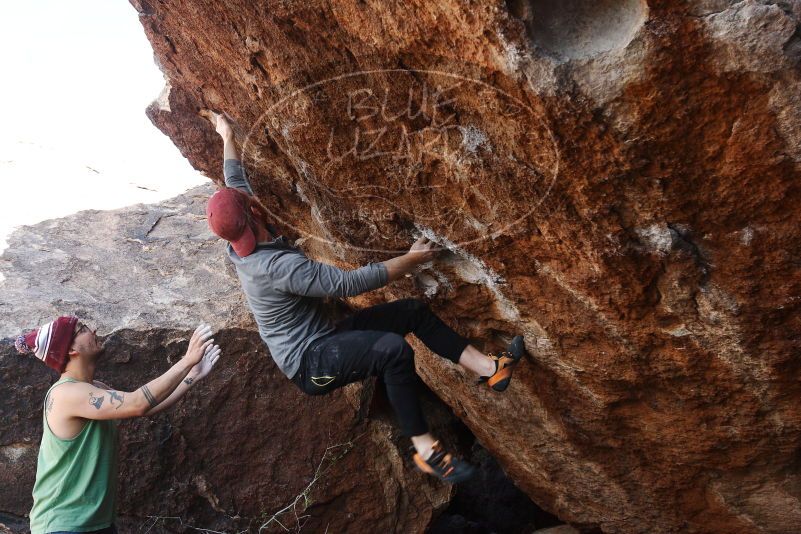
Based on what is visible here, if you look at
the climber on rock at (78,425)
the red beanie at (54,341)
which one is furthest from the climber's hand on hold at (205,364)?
the red beanie at (54,341)

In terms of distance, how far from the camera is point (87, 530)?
3594 millimetres

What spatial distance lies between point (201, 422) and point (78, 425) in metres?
1.39

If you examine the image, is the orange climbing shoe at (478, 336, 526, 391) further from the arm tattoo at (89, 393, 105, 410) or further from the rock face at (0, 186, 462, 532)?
the arm tattoo at (89, 393, 105, 410)

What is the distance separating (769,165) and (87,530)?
141 inches

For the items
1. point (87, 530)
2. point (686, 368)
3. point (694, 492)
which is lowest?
point (87, 530)

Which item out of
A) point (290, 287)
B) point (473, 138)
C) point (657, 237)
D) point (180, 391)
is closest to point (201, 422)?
point (180, 391)

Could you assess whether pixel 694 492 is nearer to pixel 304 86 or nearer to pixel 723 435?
pixel 723 435

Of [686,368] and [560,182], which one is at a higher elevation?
[560,182]

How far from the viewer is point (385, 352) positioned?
3473 millimetres

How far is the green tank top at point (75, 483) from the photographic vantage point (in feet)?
11.7

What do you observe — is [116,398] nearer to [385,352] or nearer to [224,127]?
[385,352]

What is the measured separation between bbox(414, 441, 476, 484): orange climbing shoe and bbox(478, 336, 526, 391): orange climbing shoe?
1.37 feet

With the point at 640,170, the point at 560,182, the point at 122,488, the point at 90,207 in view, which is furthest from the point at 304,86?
the point at 90,207

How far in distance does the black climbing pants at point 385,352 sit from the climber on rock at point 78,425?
604 mm
